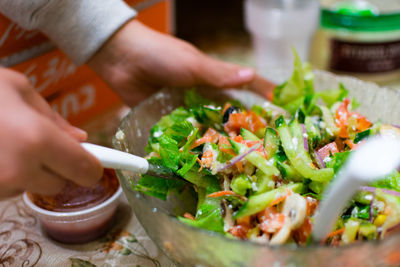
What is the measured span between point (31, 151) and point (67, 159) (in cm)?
5

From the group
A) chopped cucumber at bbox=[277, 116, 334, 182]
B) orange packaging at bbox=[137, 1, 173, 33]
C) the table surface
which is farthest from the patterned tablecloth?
orange packaging at bbox=[137, 1, 173, 33]

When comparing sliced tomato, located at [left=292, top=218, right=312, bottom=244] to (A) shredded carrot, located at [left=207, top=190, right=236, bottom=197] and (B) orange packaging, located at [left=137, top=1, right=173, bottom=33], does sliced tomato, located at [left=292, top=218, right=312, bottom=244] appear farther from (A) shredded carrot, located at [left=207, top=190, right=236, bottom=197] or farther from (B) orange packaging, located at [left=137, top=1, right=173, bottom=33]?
(B) orange packaging, located at [left=137, top=1, right=173, bottom=33]

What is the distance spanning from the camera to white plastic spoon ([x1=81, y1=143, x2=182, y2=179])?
2.15 feet

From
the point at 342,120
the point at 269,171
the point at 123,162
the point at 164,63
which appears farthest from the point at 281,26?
the point at 123,162

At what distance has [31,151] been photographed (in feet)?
1.75

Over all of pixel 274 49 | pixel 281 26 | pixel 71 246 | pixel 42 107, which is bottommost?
pixel 71 246

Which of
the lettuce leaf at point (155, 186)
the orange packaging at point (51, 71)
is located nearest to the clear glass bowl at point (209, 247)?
the lettuce leaf at point (155, 186)

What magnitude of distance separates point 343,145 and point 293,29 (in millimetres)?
729

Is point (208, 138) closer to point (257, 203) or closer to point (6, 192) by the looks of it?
point (257, 203)

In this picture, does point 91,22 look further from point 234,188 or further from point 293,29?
point 293,29

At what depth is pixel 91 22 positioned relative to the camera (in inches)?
41.4

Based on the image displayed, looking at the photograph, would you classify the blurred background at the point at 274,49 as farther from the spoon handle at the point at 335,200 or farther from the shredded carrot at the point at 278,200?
the spoon handle at the point at 335,200

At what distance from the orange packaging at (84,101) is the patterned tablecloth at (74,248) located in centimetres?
39

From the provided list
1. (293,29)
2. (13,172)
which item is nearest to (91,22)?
(13,172)
